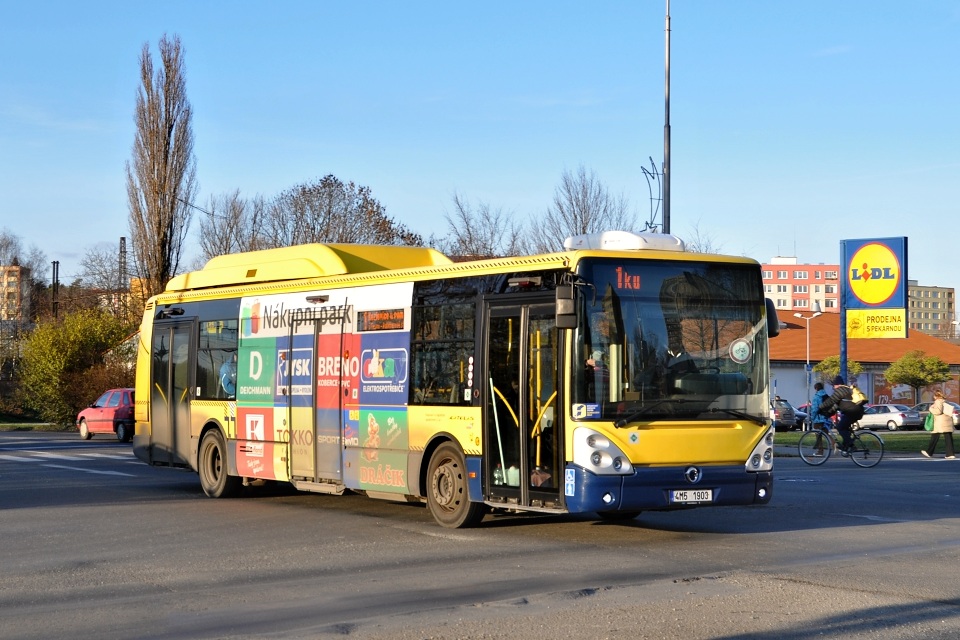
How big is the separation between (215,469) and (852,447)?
526 inches

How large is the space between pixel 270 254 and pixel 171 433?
3586 mm

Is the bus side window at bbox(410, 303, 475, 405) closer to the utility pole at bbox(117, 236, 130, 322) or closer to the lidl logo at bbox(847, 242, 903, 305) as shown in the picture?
the lidl logo at bbox(847, 242, 903, 305)

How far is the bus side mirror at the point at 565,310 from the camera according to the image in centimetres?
1226

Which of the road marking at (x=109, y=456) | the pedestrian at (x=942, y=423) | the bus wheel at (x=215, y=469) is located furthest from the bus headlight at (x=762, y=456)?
the road marking at (x=109, y=456)

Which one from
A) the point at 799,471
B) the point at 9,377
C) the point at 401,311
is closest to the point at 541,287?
the point at 401,311

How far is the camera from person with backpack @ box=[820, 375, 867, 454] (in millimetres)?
25375

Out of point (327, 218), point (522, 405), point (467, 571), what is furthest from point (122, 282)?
point (467, 571)

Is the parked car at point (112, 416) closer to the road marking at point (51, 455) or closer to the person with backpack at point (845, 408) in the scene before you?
the road marking at point (51, 455)

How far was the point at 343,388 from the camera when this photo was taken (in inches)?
627

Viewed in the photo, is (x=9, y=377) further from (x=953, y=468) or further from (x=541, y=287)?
(x=541, y=287)

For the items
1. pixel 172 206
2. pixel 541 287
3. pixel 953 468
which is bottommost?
pixel 953 468

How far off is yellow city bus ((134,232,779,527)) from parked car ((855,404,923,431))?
4943 centimetres

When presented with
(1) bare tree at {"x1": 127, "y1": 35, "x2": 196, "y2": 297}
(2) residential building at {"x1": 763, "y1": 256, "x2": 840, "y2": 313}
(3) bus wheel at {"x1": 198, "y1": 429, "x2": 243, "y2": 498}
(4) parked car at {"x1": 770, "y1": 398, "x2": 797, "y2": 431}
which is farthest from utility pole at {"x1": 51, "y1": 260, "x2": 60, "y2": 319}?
(2) residential building at {"x1": 763, "y1": 256, "x2": 840, "y2": 313}

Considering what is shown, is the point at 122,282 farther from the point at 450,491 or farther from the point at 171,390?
the point at 450,491
